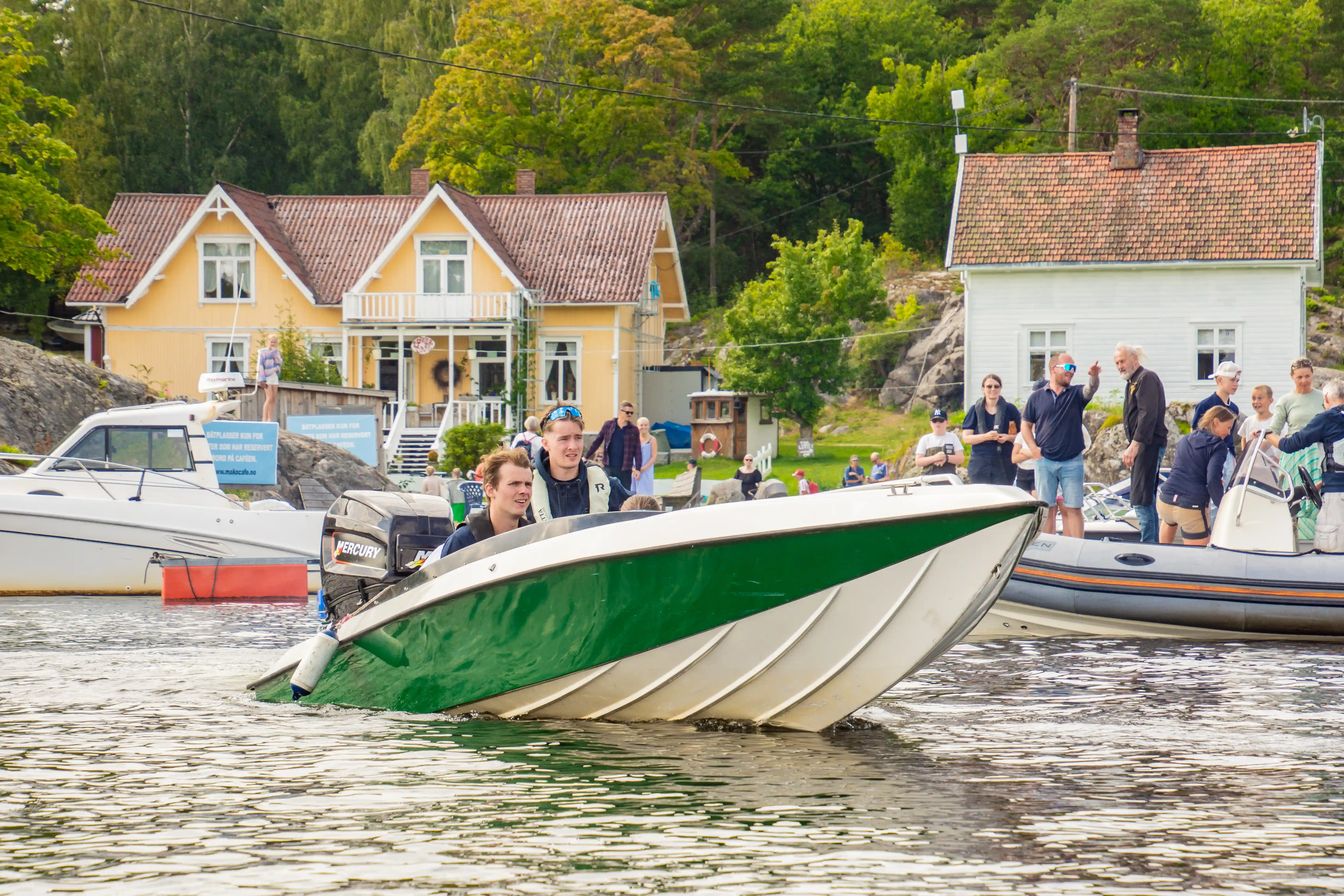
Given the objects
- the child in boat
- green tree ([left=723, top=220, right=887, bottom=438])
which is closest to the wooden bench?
the child in boat

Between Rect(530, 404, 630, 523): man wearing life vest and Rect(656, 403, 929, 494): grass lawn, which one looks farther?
Rect(656, 403, 929, 494): grass lawn

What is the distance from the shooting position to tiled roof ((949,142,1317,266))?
33.5 m

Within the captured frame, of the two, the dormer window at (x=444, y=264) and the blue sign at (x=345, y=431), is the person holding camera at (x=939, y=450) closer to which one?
the blue sign at (x=345, y=431)

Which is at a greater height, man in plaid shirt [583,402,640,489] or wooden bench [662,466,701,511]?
man in plaid shirt [583,402,640,489]

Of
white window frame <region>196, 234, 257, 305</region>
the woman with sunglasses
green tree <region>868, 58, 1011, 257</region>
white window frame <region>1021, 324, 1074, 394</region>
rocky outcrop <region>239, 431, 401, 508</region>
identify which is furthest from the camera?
green tree <region>868, 58, 1011, 257</region>

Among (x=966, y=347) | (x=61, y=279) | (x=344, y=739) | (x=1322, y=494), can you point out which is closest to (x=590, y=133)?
(x=61, y=279)

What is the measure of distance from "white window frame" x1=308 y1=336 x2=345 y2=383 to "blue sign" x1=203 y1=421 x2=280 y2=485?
22697 millimetres

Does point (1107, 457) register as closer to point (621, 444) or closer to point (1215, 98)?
point (621, 444)

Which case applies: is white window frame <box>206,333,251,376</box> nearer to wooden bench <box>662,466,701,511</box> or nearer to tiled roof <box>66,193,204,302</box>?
tiled roof <box>66,193,204,302</box>

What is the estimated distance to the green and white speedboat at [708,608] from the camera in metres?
5.86

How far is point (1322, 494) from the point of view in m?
10.7

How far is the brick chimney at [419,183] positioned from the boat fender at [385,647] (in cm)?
3838

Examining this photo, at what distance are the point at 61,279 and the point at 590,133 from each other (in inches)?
709

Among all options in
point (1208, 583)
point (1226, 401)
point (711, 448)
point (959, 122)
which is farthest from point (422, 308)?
point (1208, 583)
